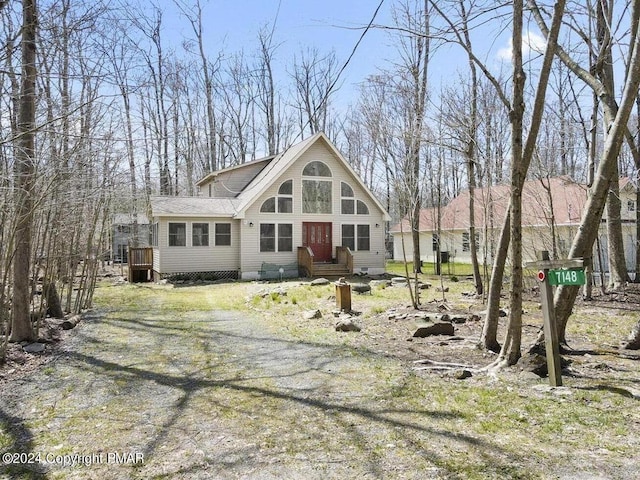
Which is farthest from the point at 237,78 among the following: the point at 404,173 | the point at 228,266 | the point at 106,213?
the point at 404,173

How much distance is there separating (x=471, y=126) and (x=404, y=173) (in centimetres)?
200

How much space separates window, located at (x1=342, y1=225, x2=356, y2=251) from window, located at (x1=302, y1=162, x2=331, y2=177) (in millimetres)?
2457

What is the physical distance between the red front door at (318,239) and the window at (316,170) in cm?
208

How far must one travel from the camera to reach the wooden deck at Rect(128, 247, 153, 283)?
17.6 meters

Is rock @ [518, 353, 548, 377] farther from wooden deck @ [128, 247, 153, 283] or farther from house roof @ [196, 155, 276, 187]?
house roof @ [196, 155, 276, 187]

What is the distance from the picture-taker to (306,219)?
61.6 ft

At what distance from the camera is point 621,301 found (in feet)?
32.5

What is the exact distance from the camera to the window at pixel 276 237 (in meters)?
18.2

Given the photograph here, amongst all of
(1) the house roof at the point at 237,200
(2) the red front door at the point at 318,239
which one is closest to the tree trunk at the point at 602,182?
(1) the house roof at the point at 237,200

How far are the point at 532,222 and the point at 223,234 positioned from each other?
11436mm

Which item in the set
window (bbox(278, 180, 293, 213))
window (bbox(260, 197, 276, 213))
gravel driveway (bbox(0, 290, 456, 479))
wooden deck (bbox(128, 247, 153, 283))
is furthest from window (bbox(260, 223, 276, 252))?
gravel driveway (bbox(0, 290, 456, 479))

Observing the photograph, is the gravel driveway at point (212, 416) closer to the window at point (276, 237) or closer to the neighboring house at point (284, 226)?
the neighboring house at point (284, 226)

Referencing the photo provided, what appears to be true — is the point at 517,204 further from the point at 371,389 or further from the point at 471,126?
the point at 471,126

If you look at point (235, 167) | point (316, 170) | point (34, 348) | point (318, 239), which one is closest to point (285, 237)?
point (318, 239)
